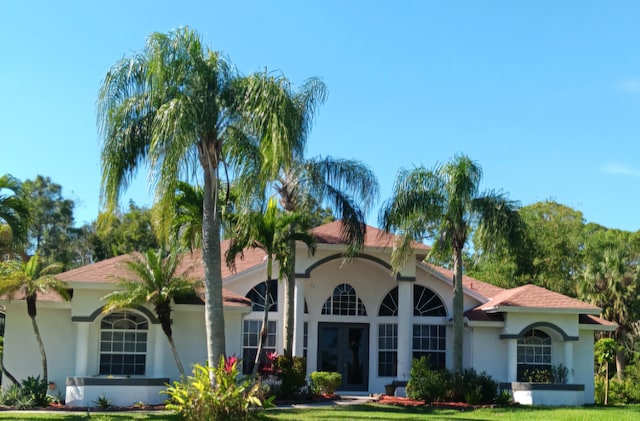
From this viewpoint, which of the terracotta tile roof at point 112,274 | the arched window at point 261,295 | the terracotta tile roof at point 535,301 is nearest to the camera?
the terracotta tile roof at point 112,274

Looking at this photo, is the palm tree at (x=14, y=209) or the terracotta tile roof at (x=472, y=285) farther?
the terracotta tile roof at (x=472, y=285)

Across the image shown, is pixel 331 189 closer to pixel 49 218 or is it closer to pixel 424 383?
pixel 424 383

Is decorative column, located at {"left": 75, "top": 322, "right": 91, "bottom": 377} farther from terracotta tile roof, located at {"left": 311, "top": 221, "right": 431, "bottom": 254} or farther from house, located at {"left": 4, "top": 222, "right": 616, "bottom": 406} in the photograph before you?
terracotta tile roof, located at {"left": 311, "top": 221, "right": 431, "bottom": 254}

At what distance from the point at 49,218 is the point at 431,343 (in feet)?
116

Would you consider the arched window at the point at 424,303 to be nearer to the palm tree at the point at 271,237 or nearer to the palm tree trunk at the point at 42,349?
the palm tree at the point at 271,237

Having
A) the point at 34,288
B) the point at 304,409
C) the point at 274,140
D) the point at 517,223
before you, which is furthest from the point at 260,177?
the point at 517,223

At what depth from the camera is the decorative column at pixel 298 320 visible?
86.3ft

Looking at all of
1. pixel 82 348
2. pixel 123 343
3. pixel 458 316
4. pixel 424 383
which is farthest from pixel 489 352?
pixel 82 348

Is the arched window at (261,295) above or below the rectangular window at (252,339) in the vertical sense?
above

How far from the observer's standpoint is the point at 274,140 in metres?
17.2

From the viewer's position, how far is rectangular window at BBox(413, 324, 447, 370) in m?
28.8

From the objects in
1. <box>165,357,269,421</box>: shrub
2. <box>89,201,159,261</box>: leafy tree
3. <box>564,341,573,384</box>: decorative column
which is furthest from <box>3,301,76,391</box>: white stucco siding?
<box>89,201,159,261</box>: leafy tree

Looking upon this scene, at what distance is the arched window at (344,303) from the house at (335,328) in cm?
4

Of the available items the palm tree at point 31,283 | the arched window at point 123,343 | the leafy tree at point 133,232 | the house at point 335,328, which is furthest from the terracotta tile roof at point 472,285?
the leafy tree at point 133,232
